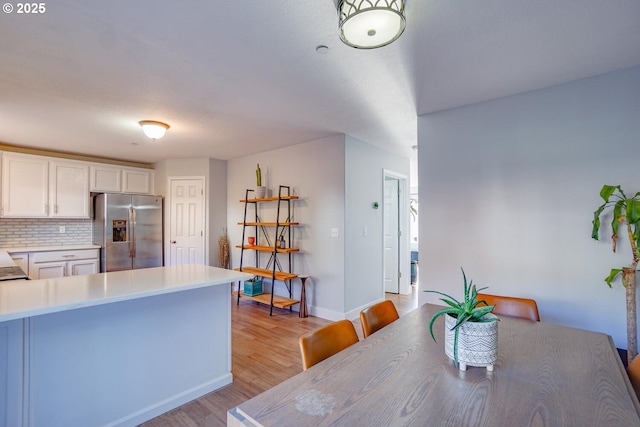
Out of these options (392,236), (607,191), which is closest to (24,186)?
(392,236)

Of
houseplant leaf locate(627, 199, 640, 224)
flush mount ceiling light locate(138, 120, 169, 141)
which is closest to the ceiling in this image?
flush mount ceiling light locate(138, 120, 169, 141)

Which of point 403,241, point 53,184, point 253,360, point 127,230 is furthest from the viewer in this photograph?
point 403,241

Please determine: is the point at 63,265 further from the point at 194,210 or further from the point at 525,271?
the point at 525,271

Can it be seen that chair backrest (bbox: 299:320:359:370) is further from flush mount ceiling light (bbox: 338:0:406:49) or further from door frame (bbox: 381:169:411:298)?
door frame (bbox: 381:169:411:298)

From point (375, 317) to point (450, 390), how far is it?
2.44 feet

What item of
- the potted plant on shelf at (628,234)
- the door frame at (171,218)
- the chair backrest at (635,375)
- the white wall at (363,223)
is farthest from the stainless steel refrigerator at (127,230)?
the potted plant on shelf at (628,234)

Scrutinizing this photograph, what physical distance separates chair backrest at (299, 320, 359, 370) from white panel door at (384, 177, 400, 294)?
13.1 feet

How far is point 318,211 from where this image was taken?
13.4 ft

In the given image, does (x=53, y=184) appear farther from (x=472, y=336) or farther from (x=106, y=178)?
(x=472, y=336)

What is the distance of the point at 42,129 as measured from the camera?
3584mm

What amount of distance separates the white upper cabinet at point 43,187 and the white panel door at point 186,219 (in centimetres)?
132

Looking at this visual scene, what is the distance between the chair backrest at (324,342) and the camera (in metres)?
1.27

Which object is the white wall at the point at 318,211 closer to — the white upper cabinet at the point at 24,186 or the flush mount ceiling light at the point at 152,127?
the flush mount ceiling light at the point at 152,127

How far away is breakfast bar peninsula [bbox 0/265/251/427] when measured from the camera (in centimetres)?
151
